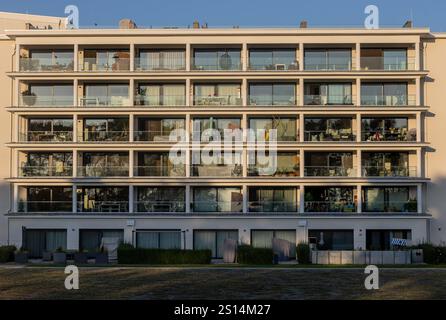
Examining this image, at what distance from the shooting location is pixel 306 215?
1975 inches

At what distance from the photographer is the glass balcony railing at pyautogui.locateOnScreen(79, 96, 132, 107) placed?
171 feet

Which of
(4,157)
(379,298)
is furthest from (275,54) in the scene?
(379,298)

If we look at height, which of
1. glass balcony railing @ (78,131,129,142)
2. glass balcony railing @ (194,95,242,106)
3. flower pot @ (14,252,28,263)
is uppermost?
glass balcony railing @ (194,95,242,106)

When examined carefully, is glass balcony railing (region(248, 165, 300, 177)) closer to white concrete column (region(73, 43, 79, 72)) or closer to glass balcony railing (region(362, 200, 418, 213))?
glass balcony railing (region(362, 200, 418, 213))

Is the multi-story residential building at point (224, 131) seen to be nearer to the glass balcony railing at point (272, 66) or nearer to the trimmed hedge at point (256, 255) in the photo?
the glass balcony railing at point (272, 66)

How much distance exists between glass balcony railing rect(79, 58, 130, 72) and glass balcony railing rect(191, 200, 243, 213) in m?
12.1

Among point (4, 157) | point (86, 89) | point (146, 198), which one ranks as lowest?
point (146, 198)

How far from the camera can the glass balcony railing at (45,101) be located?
52.0 m

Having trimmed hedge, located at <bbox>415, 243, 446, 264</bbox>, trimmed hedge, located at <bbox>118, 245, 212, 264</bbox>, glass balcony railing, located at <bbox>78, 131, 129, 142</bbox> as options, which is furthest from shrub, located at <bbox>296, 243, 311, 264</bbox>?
glass balcony railing, located at <bbox>78, 131, 129, 142</bbox>

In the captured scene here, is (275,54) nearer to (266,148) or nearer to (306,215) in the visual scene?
(266,148)

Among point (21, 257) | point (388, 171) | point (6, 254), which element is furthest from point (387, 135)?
point (6, 254)
